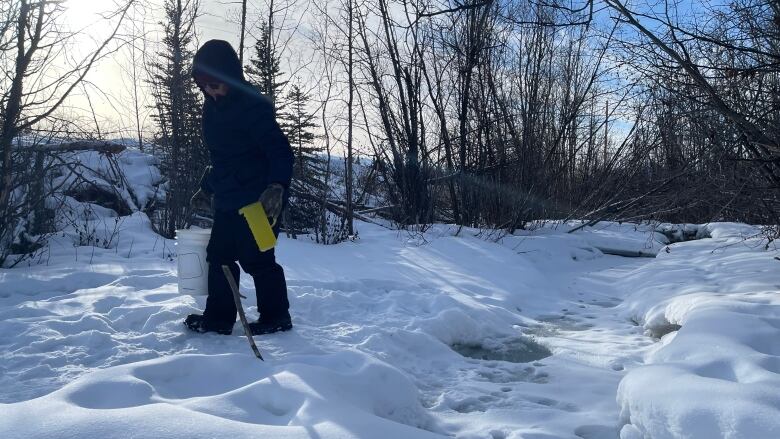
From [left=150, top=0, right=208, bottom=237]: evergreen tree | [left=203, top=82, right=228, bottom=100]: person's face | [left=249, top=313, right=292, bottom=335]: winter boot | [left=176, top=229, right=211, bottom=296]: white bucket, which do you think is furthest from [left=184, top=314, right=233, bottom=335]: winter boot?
[left=150, top=0, right=208, bottom=237]: evergreen tree

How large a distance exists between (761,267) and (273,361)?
5.27 meters

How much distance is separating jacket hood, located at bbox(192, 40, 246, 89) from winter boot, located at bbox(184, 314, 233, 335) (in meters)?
1.44

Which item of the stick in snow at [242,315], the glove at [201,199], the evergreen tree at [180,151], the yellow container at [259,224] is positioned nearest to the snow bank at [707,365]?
the stick in snow at [242,315]

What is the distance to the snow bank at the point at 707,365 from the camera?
6.79 ft

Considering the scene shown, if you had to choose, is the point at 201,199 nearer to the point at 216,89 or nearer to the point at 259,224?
the point at 216,89

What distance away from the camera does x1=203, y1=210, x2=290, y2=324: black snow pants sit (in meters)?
3.59

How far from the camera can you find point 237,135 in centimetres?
353

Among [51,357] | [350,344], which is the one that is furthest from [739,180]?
[51,357]

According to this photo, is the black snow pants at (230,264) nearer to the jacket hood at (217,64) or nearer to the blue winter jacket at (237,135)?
the blue winter jacket at (237,135)

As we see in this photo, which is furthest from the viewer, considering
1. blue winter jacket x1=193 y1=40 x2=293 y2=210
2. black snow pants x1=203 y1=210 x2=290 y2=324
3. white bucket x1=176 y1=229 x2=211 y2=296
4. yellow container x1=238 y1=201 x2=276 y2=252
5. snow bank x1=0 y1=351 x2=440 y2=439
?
white bucket x1=176 y1=229 x2=211 y2=296

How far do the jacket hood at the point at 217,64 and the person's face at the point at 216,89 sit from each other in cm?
3

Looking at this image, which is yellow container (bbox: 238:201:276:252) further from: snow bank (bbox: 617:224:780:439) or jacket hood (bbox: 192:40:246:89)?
snow bank (bbox: 617:224:780:439)

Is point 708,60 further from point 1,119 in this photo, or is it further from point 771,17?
point 1,119

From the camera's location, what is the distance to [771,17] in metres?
4.73
